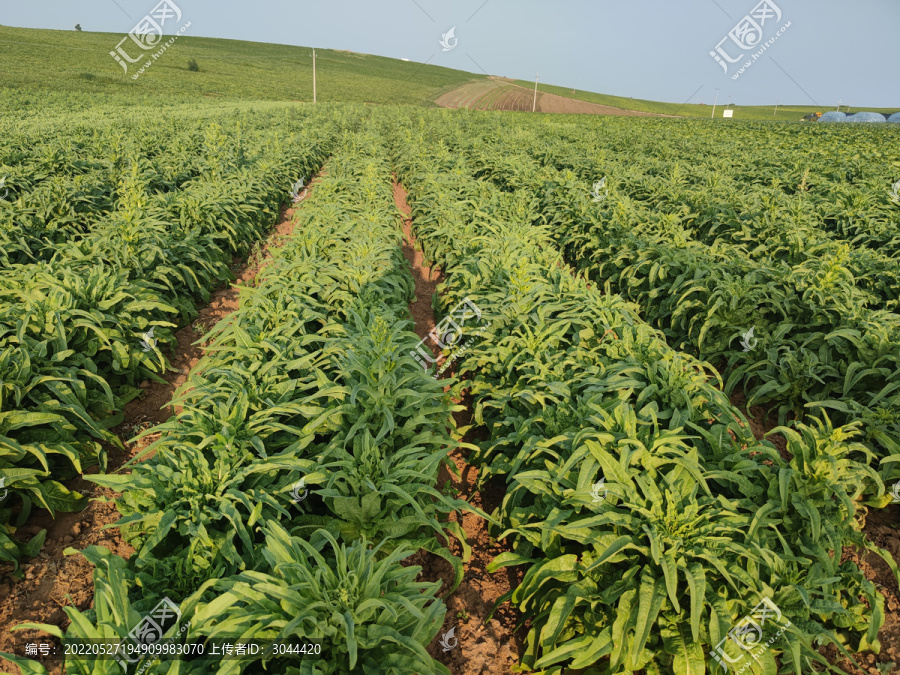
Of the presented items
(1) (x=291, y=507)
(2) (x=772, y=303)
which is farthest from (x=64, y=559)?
(2) (x=772, y=303)

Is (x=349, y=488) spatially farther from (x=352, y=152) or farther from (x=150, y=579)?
(x=352, y=152)

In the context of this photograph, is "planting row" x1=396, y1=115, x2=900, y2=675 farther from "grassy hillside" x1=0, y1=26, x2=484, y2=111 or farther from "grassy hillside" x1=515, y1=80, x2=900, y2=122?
"grassy hillside" x1=515, y1=80, x2=900, y2=122

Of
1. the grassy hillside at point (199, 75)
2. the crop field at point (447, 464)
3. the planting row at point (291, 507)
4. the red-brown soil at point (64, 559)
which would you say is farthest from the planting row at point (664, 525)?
the grassy hillside at point (199, 75)

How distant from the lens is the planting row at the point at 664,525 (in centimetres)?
196

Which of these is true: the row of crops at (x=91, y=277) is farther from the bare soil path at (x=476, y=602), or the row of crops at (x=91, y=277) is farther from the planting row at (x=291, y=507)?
the bare soil path at (x=476, y=602)

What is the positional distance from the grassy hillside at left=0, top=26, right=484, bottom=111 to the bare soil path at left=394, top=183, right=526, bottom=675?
28632 mm

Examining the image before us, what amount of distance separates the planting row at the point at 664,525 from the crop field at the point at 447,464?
2cm

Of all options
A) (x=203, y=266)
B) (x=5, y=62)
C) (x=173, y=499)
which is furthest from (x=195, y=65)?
(x=173, y=499)

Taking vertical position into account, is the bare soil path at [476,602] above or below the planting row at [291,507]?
below

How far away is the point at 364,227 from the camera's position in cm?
562

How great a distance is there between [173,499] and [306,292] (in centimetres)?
227

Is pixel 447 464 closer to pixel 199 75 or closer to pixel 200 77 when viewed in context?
pixel 200 77

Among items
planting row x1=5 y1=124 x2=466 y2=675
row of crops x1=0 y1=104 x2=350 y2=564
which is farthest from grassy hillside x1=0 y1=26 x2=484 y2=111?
planting row x1=5 y1=124 x2=466 y2=675

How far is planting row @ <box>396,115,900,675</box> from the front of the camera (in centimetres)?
196
